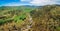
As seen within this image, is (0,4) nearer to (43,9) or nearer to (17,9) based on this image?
(17,9)

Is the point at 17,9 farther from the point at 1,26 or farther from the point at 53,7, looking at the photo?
the point at 53,7

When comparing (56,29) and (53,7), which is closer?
(56,29)

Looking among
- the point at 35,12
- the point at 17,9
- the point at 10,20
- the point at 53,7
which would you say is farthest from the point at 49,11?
the point at 10,20

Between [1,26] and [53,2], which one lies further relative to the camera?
[53,2]

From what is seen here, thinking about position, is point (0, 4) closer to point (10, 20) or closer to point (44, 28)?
point (10, 20)

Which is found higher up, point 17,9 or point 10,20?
point 17,9

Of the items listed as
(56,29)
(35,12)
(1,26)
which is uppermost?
(35,12)

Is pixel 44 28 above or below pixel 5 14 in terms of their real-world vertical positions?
below

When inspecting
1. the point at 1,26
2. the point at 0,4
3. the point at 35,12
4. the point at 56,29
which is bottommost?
the point at 56,29

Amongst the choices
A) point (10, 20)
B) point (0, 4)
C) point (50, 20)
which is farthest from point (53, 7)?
point (0, 4)
